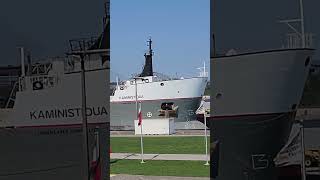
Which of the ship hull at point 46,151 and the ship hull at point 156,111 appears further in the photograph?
the ship hull at point 156,111

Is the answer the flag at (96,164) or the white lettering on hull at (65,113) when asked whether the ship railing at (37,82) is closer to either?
the white lettering on hull at (65,113)

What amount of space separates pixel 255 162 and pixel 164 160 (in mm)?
5194

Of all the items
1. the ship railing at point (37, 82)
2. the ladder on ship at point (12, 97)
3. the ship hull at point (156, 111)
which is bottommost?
the ship hull at point (156, 111)

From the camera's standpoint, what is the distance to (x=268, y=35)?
3.38 m

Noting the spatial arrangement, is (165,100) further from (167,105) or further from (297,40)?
(297,40)

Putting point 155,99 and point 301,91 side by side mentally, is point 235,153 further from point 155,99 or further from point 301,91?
point 155,99

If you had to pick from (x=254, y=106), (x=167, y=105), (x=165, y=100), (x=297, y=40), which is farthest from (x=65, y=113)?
(x=167, y=105)

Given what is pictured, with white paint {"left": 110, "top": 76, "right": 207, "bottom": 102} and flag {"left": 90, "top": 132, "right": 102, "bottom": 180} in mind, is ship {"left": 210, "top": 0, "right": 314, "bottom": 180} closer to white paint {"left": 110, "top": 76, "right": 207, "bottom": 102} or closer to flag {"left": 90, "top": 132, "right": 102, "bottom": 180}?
flag {"left": 90, "top": 132, "right": 102, "bottom": 180}

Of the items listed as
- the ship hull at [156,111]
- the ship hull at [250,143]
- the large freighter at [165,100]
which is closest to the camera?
the ship hull at [250,143]

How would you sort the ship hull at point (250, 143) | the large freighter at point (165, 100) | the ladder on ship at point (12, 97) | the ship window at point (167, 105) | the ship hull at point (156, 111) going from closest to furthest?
the ladder on ship at point (12, 97) < the ship hull at point (250, 143) < the large freighter at point (165, 100) < the ship hull at point (156, 111) < the ship window at point (167, 105)

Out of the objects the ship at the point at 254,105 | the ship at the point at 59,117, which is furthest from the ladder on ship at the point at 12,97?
the ship at the point at 254,105

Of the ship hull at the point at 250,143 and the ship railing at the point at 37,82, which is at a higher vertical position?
the ship railing at the point at 37,82

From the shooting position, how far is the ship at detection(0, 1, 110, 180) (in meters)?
3.16

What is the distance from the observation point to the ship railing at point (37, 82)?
3144 mm
